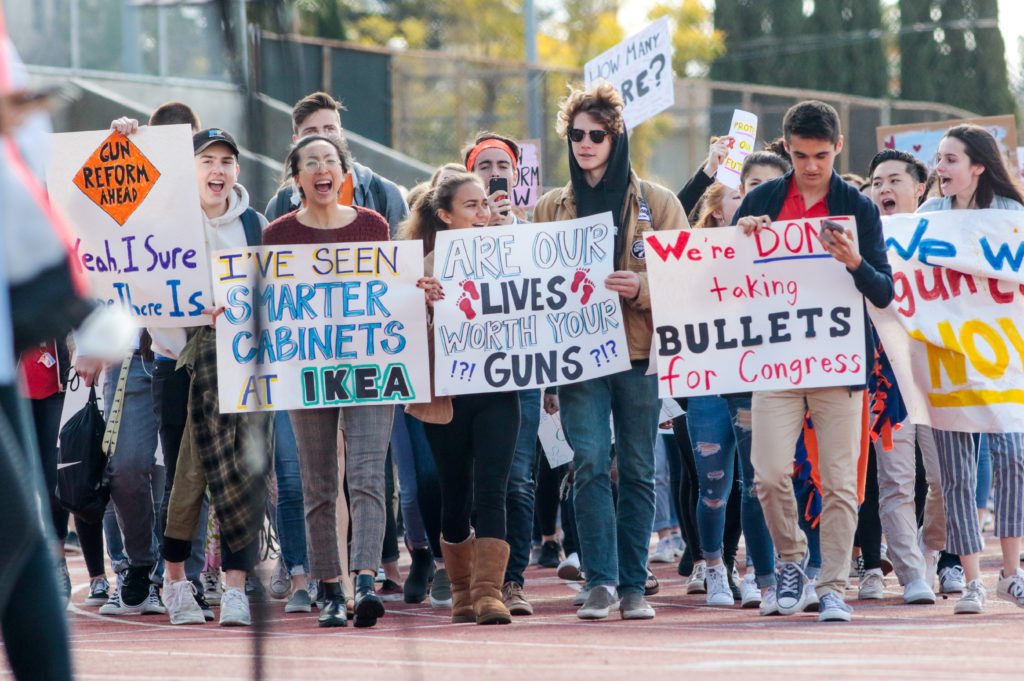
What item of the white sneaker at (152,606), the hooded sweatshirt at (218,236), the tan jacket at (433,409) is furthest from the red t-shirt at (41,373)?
the tan jacket at (433,409)

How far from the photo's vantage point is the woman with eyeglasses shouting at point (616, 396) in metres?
7.28

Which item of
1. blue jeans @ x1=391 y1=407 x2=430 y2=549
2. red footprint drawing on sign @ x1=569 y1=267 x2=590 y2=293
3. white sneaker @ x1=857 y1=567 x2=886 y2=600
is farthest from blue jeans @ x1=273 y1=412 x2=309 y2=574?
white sneaker @ x1=857 y1=567 x2=886 y2=600

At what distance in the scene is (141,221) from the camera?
7.56 m

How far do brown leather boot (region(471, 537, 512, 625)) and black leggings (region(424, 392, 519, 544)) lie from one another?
2.0 inches

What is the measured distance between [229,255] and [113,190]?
61 cm

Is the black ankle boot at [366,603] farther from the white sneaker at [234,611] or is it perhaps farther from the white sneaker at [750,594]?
the white sneaker at [750,594]

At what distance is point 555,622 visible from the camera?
726 cm

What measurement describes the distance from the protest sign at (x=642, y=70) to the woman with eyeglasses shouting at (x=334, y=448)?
3325mm

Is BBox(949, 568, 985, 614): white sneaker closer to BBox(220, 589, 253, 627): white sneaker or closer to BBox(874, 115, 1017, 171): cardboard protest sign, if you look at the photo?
BBox(220, 589, 253, 627): white sneaker

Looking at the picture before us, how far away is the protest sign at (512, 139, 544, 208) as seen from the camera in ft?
33.7

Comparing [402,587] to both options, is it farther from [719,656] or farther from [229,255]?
[719,656]

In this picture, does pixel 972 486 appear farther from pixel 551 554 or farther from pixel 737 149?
pixel 551 554

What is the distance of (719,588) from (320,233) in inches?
94.5

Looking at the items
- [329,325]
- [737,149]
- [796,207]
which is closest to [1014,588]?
[796,207]
